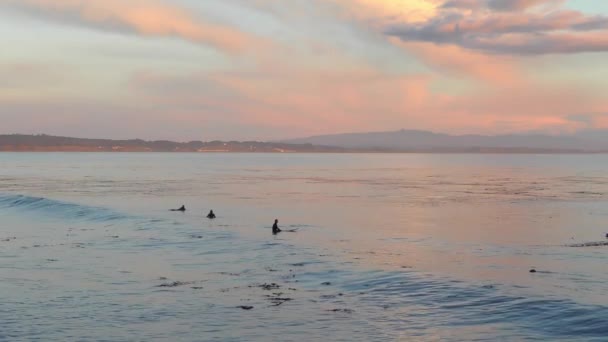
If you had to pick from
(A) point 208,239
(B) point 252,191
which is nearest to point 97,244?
(A) point 208,239

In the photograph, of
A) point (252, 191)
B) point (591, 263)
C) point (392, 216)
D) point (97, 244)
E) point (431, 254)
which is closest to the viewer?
point (591, 263)

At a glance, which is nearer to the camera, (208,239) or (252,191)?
(208,239)

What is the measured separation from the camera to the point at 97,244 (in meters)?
28.3

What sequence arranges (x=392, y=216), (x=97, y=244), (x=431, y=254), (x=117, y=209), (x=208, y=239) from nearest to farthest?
(x=431, y=254) → (x=97, y=244) → (x=208, y=239) → (x=392, y=216) → (x=117, y=209)

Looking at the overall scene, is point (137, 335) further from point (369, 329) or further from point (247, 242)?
point (247, 242)

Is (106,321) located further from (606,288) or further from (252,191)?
(252,191)

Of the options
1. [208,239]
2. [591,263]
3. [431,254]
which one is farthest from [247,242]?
[591,263]

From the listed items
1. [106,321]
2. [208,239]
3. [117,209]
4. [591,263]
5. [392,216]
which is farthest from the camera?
[117,209]

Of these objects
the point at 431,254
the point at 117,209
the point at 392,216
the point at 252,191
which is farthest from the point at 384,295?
the point at 252,191

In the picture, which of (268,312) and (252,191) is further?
(252,191)

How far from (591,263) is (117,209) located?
1264 inches

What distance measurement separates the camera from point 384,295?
60.5 ft

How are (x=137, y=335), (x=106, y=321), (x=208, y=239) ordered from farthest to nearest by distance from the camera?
(x=208, y=239) < (x=106, y=321) < (x=137, y=335)

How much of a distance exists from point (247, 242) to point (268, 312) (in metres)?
13.4
